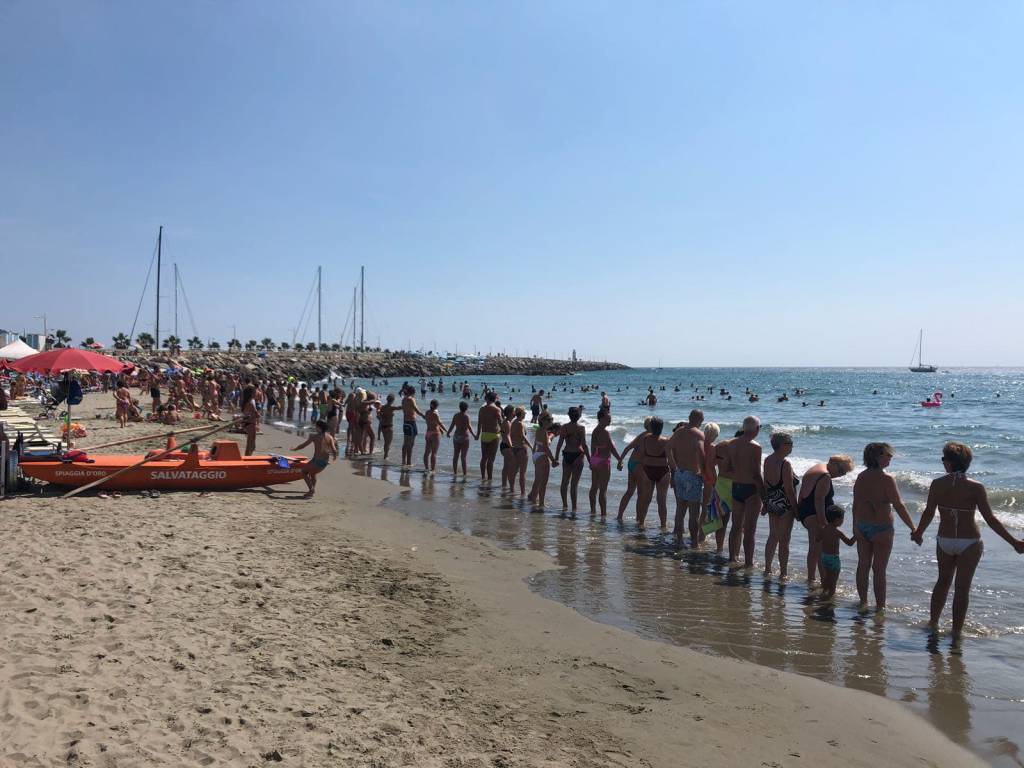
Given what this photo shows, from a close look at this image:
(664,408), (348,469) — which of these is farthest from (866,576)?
(664,408)

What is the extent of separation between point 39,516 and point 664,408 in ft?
117

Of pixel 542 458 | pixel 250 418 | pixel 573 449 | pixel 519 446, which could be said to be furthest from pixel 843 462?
pixel 250 418

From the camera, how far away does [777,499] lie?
7.01 metres

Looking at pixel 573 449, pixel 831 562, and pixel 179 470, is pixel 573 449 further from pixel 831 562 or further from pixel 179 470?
pixel 179 470

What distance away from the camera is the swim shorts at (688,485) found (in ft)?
27.0

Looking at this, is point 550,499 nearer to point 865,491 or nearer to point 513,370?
point 865,491

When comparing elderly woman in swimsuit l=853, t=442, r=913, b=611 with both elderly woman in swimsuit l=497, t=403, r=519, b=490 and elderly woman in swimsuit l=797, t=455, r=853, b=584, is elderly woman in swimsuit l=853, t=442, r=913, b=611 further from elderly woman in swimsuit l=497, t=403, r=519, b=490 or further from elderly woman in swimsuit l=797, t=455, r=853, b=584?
elderly woman in swimsuit l=497, t=403, r=519, b=490

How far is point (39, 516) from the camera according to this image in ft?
25.4

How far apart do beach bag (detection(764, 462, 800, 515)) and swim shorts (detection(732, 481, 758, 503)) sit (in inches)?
10.8

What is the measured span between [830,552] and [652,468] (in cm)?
309

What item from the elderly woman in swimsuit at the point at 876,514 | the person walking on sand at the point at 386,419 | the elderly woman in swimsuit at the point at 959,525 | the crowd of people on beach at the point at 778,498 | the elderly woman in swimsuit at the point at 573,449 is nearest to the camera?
the elderly woman in swimsuit at the point at 959,525

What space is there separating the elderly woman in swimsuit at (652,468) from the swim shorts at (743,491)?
5.01 ft

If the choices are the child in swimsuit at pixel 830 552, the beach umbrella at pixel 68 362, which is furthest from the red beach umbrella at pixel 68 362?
the child in swimsuit at pixel 830 552

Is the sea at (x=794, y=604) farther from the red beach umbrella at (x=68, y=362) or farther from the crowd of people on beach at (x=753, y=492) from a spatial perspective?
the red beach umbrella at (x=68, y=362)
